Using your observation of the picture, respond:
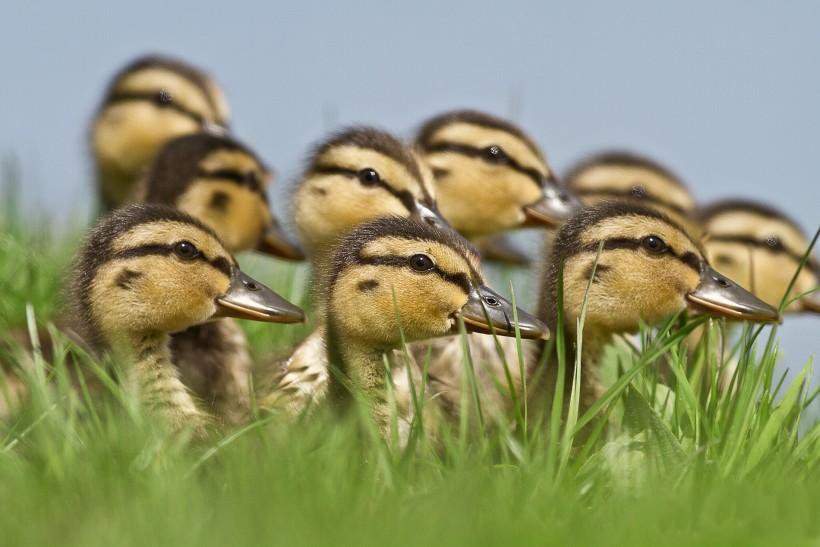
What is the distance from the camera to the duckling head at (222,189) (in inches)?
247

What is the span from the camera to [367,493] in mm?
3381

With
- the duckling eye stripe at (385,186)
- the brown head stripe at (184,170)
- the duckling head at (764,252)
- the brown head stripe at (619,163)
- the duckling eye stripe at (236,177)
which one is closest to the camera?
the duckling eye stripe at (385,186)

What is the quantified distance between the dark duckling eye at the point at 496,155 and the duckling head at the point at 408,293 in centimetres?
219

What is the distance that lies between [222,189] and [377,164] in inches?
39.7

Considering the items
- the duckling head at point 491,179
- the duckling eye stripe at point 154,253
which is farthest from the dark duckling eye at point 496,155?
the duckling eye stripe at point 154,253

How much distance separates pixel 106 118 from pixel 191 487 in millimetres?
5330

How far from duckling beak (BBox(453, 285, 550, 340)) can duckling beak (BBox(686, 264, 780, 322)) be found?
0.63m

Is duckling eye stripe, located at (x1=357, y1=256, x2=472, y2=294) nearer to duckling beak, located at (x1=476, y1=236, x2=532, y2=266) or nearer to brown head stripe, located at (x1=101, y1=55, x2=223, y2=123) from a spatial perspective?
duckling beak, located at (x1=476, y1=236, x2=532, y2=266)

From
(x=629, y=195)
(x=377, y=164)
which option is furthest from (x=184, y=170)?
(x=629, y=195)

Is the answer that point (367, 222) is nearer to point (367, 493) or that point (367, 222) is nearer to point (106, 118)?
point (367, 493)

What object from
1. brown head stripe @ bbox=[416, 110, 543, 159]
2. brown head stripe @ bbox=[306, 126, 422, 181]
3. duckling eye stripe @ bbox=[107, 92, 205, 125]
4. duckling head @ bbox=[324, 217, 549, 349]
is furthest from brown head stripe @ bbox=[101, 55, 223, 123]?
duckling head @ bbox=[324, 217, 549, 349]

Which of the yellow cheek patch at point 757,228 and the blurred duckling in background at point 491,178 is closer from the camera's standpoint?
the blurred duckling in background at point 491,178

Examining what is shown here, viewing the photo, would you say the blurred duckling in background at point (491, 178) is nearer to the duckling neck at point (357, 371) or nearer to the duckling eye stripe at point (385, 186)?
the duckling eye stripe at point (385, 186)

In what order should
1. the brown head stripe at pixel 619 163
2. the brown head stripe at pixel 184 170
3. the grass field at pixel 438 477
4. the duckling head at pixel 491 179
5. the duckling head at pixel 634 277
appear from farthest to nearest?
1. the brown head stripe at pixel 619 163
2. the duckling head at pixel 491 179
3. the brown head stripe at pixel 184 170
4. the duckling head at pixel 634 277
5. the grass field at pixel 438 477
